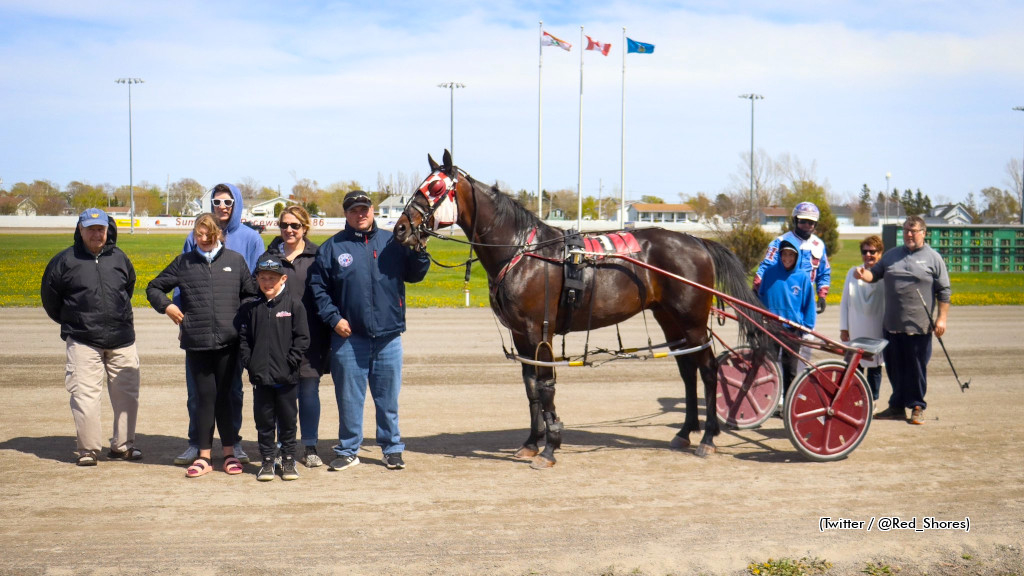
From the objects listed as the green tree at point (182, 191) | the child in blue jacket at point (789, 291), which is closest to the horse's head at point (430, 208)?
the child in blue jacket at point (789, 291)

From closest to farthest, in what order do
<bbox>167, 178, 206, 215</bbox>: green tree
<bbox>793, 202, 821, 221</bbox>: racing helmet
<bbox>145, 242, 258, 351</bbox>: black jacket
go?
<bbox>145, 242, 258, 351</bbox>: black jacket → <bbox>793, 202, 821, 221</bbox>: racing helmet → <bbox>167, 178, 206, 215</bbox>: green tree

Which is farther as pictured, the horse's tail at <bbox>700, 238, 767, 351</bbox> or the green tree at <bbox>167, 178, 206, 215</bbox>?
the green tree at <bbox>167, 178, 206, 215</bbox>

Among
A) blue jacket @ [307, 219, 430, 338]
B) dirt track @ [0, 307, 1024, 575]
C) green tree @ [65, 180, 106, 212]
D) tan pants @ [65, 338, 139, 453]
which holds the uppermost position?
green tree @ [65, 180, 106, 212]

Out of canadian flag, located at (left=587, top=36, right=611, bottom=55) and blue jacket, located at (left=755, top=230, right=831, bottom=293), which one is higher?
canadian flag, located at (left=587, top=36, right=611, bottom=55)

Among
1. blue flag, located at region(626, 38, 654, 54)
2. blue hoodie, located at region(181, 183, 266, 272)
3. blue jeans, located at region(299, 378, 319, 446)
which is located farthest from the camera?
blue flag, located at region(626, 38, 654, 54)

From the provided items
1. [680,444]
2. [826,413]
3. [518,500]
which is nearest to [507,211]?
[518,500]

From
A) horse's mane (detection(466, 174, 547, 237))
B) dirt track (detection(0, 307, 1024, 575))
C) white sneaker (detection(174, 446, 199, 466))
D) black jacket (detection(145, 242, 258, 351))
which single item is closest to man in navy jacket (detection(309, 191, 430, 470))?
dirt track (detection(0, 307, 1024, 575))

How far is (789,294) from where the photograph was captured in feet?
24.0

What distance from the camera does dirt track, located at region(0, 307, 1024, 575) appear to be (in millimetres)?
4262

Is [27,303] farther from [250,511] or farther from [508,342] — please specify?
[250,511]

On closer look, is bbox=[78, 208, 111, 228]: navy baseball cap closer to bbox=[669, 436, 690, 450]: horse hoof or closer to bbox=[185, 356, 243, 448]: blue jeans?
bbox=[185, 356, 243, 448]: blue jeans

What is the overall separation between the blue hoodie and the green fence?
28990 mm

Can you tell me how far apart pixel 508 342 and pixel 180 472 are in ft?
21.9

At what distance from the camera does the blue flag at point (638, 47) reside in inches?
1324
